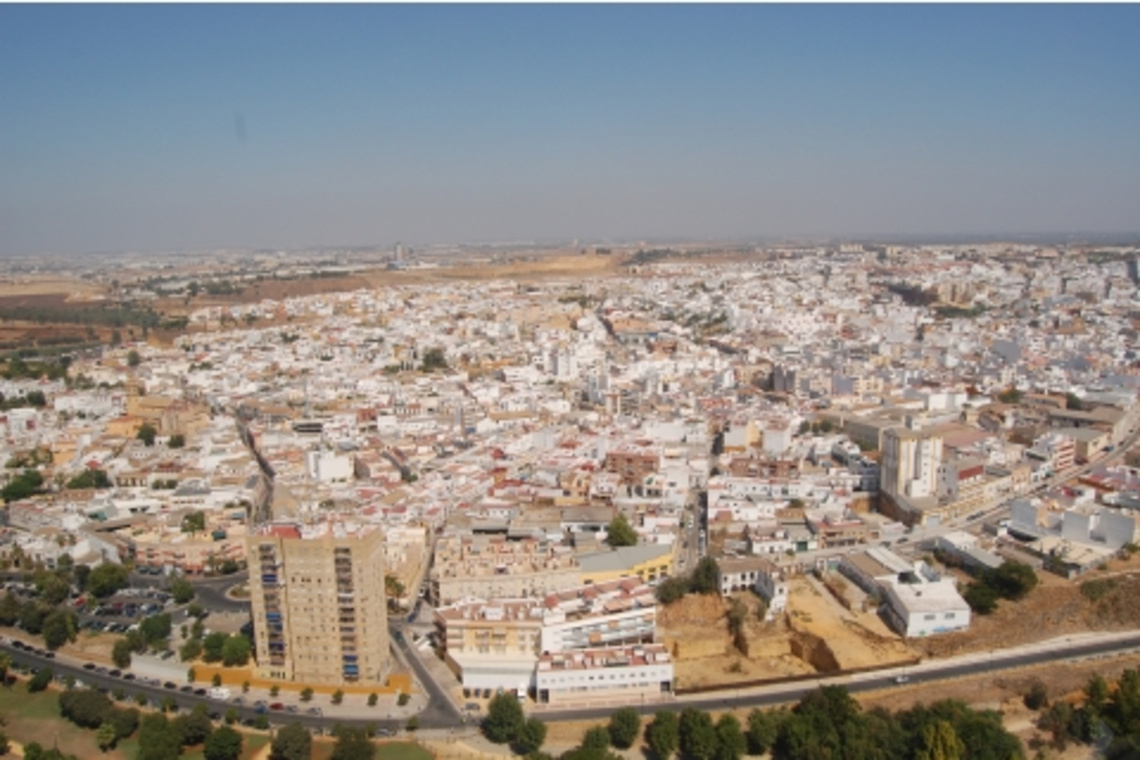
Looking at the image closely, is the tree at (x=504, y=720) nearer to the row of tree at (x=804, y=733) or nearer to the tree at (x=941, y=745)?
the row of tree at (x=804, y=733)

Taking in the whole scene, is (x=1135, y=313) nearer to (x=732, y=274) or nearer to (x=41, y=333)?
(x=732, y=274)

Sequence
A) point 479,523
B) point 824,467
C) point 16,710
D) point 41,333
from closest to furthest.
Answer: point 16,710 < point 479,523 < point 824,467 < point 41,333

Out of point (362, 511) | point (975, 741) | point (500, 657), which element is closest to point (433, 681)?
point (500, 657)

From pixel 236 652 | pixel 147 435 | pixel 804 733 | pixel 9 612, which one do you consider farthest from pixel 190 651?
pixel 147 435

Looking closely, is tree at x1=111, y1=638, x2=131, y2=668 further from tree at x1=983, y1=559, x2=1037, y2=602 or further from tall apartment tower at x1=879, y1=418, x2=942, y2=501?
tall apartment tower at x1=879, y1=418, x2=942, y2=501

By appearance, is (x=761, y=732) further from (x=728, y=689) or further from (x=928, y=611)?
(x=928, y=611)
